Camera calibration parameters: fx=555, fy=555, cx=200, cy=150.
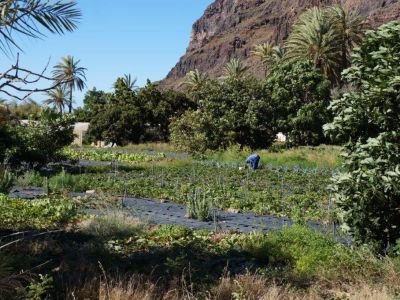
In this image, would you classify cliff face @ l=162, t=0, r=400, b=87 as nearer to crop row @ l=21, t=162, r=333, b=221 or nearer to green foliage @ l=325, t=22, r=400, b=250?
crop row @ l=21, t=162, r=333, b=221

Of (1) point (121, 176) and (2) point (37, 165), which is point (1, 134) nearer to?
(2) point (37, 165)

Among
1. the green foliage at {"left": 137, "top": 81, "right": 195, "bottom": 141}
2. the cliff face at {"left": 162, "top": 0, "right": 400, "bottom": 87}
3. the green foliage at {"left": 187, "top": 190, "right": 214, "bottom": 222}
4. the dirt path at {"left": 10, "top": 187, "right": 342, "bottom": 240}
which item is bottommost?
the dirt path at {"left": 10, "top": 187, "right": 342, "bottom": 240}

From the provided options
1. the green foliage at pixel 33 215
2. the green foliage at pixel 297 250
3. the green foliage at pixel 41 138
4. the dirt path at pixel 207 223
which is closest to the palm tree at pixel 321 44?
the green foliage at pixel 41 138

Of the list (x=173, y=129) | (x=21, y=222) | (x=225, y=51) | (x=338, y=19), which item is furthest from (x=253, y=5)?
(x=21, y=222)

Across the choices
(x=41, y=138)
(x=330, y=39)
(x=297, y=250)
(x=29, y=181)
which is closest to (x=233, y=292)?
(x=297, y=250)

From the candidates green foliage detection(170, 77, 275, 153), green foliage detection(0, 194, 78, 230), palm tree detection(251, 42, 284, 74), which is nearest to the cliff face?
palm tree detection(251, 42, 284, 74)

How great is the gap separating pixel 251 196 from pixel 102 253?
8157 mm

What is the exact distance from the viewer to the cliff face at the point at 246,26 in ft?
366

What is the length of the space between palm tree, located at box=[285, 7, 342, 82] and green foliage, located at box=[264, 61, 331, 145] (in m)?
6.46

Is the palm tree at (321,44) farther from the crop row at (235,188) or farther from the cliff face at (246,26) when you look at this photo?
the cliff face at (246,26)

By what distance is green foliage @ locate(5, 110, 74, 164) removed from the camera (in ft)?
70.6

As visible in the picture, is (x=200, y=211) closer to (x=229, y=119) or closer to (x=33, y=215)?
(x=33, y=215)

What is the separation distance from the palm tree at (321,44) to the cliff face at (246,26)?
54.2 metres

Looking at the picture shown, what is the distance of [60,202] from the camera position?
13.0m
